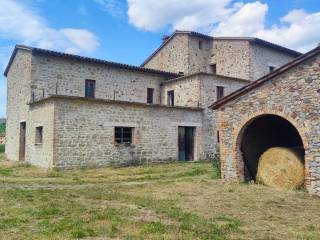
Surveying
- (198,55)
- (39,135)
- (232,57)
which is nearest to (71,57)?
(39,135)

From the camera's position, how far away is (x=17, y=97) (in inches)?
949

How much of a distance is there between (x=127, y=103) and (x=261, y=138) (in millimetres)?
8349

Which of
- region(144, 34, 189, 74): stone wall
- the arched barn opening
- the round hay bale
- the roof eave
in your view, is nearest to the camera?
the round hay bale

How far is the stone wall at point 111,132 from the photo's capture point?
18.0 m

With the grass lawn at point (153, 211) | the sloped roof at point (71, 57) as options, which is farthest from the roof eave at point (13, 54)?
the grass lawn at point (153, 211)

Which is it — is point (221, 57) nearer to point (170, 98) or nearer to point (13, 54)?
point (170, 98)

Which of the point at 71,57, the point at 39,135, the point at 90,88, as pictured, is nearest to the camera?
the point at 39,135

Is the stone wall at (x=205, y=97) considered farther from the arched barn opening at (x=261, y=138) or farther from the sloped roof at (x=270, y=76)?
the sloped roof at (x=270, y=76)

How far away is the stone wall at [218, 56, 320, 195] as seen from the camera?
10945mm

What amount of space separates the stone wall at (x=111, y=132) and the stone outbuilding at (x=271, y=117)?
7.76 meters

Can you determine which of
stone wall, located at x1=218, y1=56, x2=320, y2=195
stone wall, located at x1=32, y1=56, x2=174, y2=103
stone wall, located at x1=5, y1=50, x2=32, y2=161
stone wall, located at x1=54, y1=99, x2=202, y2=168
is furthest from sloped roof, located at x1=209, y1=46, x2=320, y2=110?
stone wall, located at x1=5, y1=50, x2=32, y2=161

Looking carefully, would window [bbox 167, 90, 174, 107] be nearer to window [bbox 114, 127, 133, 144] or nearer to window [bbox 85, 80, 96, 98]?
window [bbox 85, 80, 96, 98]

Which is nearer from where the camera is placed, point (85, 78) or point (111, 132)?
point (111, 132)

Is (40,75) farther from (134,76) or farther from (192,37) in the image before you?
(192,37)
